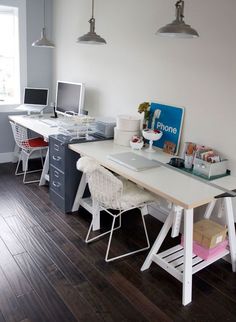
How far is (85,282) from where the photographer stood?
2.14 meters

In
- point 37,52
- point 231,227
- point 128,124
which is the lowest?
point 231,227

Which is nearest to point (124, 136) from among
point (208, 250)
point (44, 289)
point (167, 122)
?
point (167, 122)

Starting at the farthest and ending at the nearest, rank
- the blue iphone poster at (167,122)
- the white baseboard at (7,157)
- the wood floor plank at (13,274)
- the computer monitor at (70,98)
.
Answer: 1. the white baseboard at (7,157)
2. the computer monitor at (70,98)
3. the blue iphone poster at (167,122)
4. the wood floor plank at (13,274)

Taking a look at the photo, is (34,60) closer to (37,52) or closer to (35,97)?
(37,52)

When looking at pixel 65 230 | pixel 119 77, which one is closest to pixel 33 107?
pixel 119 77

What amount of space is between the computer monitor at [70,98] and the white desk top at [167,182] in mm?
1056

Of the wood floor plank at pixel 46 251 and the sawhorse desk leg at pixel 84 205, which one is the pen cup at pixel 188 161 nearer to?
the sawhorse desk leg at pixel 84 205

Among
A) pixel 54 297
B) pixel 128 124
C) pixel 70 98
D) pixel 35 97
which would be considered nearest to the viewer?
pixel 54 297

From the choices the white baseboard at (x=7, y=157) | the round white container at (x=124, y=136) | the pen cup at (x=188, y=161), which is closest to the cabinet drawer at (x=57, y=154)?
the round white container at (x=124, y=136)

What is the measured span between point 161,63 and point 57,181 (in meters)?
1.52

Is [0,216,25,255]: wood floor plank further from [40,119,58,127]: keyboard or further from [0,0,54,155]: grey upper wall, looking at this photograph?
[0,0,54,155]: grey upper wall

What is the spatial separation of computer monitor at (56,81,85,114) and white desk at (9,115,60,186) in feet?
1.08

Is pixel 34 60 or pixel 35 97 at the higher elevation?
pixel 34 60

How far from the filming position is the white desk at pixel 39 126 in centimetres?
343
